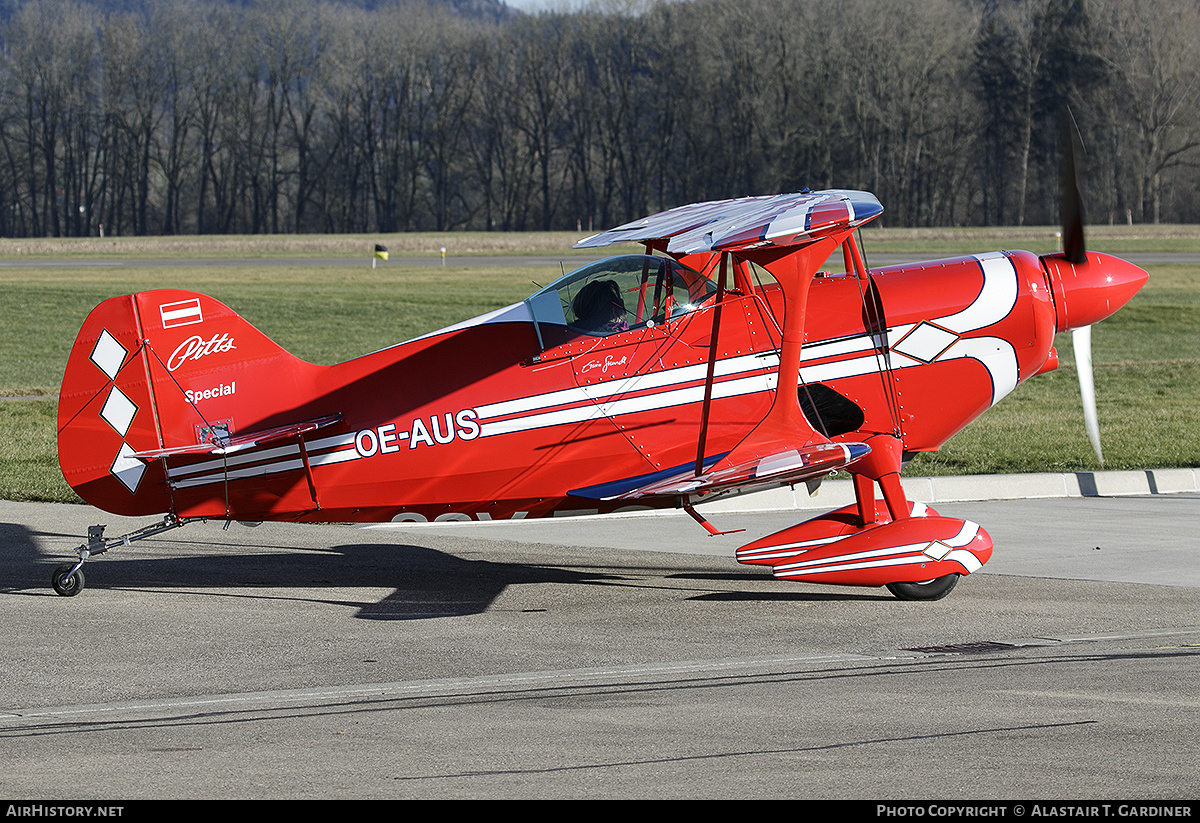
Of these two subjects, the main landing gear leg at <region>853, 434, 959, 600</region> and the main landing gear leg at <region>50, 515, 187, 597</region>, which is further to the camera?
the main landing gear leg at <region>50, 515, 187, 597</region>

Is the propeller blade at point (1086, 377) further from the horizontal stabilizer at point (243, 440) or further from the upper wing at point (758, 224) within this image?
the horizontal stabilizer at point (243, 440)

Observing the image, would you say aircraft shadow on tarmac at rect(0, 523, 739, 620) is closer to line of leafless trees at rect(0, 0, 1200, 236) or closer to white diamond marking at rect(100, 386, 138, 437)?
white diamond marking at rect(100, 386, 138, 437)

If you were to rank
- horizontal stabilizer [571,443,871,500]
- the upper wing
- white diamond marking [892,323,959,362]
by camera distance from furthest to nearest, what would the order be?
white diamond marking [892,323,959,362] < horizontal stabilizer [571,443,871,500] < the upper wing

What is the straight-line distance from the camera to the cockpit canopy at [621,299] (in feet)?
28.1

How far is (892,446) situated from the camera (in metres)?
8.85

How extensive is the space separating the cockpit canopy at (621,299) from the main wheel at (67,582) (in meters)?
3.69

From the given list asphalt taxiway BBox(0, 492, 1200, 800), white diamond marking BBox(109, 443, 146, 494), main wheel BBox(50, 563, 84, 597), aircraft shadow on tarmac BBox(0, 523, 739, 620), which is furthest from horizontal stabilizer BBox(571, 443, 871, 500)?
main wheel BBox(50, 563, 84, 597)

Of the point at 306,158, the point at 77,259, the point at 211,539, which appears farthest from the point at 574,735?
the point at 306,158

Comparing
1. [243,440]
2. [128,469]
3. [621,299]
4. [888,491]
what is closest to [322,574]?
[243,440]

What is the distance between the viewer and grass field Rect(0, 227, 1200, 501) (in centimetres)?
1425

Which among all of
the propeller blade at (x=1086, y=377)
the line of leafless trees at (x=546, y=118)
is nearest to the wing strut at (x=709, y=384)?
the propeller blade at (x=1086, y=377)

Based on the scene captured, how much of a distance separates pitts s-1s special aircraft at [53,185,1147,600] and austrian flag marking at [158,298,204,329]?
0.01 meters

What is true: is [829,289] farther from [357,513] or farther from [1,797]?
[1,797]

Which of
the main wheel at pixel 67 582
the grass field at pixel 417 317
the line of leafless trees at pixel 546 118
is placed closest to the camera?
the main wheel at pixel 67 582
